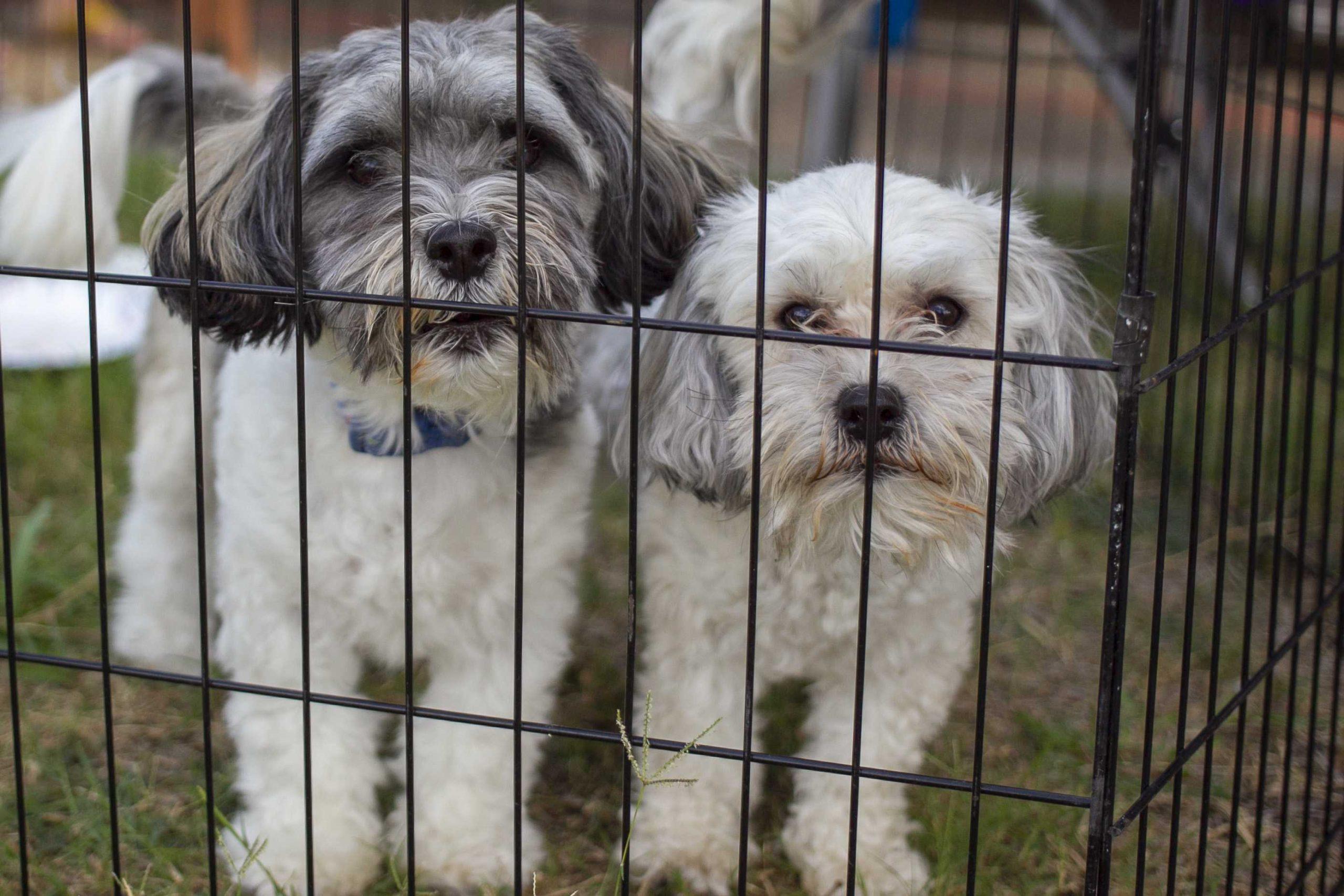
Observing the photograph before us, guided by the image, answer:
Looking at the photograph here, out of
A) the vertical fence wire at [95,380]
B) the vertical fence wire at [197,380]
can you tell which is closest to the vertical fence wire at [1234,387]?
the vertical fence wire at [197,380]

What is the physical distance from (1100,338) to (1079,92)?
7953 mm

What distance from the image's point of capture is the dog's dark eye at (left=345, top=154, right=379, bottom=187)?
5.63 feet

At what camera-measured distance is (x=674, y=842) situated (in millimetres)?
1983

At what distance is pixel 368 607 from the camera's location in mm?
1893

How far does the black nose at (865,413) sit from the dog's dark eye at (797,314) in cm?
21

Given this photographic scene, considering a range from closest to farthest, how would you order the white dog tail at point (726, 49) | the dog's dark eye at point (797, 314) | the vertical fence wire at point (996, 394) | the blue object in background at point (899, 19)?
the vertical fence wire at point (996, 394) → the dog's dark eye at point (797, 314) → the white dog tail at point (726, 49) → the blue object in background at point (899, 19)

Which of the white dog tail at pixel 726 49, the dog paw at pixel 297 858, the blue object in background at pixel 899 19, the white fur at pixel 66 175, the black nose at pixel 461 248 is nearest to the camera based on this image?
the black nose at pixel 461 248

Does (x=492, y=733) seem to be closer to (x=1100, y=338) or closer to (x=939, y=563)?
(x=939, y=563)

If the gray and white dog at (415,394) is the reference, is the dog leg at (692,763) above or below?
below

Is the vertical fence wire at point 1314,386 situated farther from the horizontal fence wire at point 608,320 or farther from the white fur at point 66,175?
the white fur at point 66,175

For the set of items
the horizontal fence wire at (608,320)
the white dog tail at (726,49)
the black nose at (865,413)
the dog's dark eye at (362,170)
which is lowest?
the black nose at (865,413)

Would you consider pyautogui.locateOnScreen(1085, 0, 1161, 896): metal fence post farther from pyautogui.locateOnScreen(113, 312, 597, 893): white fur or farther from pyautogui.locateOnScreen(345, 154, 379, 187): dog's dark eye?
pyautogui.locateOnScreen(345, 154, 379, 187): dog's dark eye

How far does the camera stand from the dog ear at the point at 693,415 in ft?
5.83

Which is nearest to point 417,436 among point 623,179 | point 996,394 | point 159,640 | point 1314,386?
point 623,179
